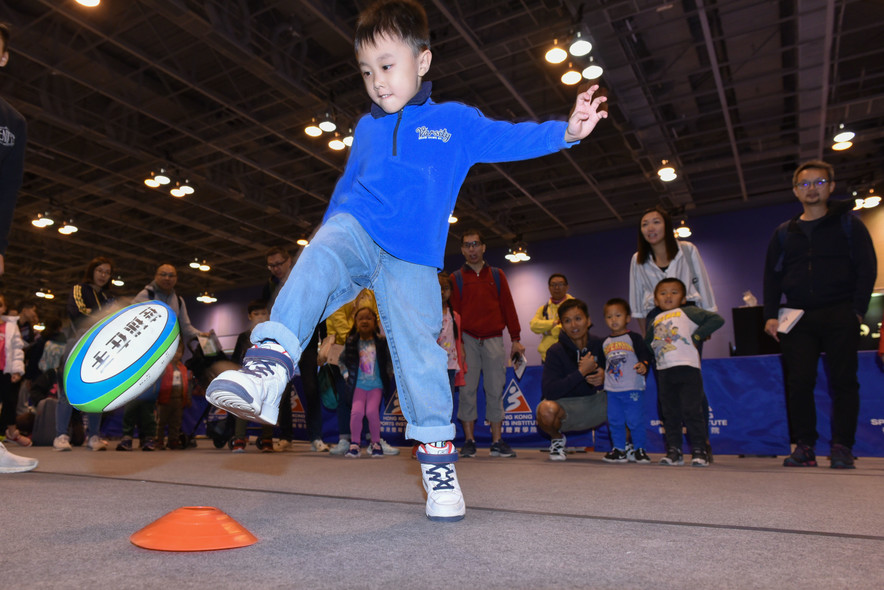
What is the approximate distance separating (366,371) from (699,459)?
8.06 feet

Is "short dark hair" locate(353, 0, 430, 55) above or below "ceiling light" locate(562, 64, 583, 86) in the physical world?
below

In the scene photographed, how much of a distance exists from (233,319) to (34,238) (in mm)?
6267

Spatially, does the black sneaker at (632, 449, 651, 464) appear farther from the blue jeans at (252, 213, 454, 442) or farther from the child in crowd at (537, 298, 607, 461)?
the blue jeans at (252, 213, 454, 442)

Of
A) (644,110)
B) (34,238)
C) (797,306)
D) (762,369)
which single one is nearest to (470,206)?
(644,110)

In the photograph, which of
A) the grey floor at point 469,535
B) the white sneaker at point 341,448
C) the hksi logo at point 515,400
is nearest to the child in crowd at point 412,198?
the grey floor at point 469,535

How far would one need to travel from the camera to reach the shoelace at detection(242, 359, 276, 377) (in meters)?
1.26

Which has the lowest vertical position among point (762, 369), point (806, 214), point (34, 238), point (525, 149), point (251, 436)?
point (251, 436)

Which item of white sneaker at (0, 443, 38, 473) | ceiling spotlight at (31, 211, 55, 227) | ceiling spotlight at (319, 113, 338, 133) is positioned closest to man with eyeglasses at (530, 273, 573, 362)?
white sneaker at (0, 443, 38, 473)

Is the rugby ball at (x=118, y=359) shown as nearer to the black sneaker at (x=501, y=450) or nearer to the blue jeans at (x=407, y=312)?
the blue jeans at (x=407, y=312)

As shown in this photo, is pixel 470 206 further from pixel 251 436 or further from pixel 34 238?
pixel 34 238

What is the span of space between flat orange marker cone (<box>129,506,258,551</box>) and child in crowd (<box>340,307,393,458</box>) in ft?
11.2

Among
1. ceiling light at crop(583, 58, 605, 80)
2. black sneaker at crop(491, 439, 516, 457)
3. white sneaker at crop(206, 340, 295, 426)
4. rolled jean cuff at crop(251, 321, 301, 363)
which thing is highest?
ceiling light at crop(583, 58, 605, 80)

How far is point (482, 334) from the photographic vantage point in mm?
4500

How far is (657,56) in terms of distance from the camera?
357 inches
